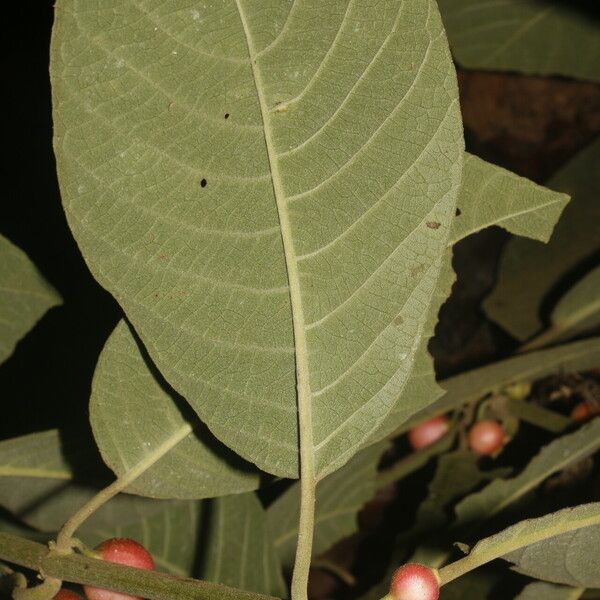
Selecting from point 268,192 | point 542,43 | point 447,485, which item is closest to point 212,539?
point 447,485

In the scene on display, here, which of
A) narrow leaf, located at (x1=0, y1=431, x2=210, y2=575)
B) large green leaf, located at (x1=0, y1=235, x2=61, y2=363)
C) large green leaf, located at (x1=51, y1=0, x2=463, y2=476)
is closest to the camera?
large green leaf, located at (x1=51, y1=0, x2=463, y2=476)

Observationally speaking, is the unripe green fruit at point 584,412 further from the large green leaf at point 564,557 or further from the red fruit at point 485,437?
the large green leaf at point 564,557

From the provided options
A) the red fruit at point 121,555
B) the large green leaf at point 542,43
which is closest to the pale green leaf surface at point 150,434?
the red fruit at point 121,555

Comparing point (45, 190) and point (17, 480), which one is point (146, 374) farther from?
point (45, 190)

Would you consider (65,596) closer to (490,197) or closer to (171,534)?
(171,534)

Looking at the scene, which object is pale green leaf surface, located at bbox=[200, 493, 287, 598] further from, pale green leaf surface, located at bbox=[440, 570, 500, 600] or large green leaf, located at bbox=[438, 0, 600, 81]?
large green leaf, located at bbox=[438, 0, 600, 81]

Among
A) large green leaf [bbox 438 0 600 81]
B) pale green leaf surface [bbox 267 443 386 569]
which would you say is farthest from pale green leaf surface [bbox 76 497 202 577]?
large green leaf [bbox 438 0 600 81]

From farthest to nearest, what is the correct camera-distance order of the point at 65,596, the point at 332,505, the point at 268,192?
1. the point at 332,505
2. the point at 65,596
3. the point at 268,192
